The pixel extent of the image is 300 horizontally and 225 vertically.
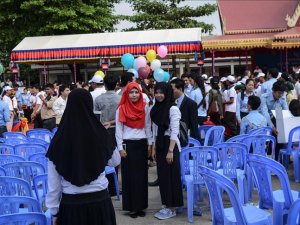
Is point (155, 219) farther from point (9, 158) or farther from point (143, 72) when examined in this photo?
point (143, 72)

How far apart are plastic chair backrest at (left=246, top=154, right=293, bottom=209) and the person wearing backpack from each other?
491 centimetres

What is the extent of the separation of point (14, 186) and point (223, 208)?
1802 mm

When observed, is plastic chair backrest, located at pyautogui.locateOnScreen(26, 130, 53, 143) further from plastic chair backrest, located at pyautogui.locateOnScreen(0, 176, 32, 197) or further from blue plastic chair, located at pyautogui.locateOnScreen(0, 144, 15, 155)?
plastic chair backrest, located at pyautogui.locateOnScreen(0, 176, 32, 197)

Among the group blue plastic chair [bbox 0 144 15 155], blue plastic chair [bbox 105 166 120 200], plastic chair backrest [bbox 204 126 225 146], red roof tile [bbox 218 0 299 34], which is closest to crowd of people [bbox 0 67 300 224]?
blue plastic chair [bbox 105 166 120 200]

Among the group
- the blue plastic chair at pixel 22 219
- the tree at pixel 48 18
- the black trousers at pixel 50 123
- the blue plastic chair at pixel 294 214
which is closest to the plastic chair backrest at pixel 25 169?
the blue plastic chair at pixel 22 219

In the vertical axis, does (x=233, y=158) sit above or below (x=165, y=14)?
below

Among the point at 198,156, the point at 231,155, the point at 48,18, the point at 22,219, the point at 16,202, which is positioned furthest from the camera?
the point at 48,18

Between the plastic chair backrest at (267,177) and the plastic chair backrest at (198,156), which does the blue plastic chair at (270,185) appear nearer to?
the plastic chair backrest at (267,177)

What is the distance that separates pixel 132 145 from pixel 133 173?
33 cm

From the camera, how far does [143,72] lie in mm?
9664

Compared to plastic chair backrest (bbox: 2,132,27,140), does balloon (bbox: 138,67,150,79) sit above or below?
above

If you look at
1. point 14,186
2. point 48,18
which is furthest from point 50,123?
point 48,18

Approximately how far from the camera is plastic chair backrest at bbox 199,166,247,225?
3332 mm

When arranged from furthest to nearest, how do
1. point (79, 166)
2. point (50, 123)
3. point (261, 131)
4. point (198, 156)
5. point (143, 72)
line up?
point (143, 72) → point (50, 123) → point (261, 131) → point (198, 156) → point (79, 166)
